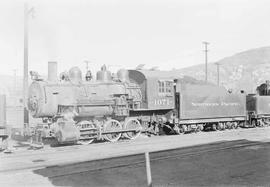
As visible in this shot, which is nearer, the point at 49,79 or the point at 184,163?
the point at 184,163

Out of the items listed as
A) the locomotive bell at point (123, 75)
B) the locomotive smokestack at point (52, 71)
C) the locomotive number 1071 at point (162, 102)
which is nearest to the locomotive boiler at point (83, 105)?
the locomotive smokestack at point (52, 71)

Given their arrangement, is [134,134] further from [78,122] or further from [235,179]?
[235,179]

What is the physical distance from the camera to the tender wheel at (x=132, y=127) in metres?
17.0

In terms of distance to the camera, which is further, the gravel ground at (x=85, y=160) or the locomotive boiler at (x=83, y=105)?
the locomotive boiler at (x=83, y=105)

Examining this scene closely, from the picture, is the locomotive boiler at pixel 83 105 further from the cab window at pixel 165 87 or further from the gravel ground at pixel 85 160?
the cab window at pixel 165 87

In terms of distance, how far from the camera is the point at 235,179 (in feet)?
27.9

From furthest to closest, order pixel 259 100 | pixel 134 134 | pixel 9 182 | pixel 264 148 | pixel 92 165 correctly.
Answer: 1. pixel 259 100
2. pixel 134 134
3. pixel 264 148
4. pixel 92 165
5. pixel 9 182

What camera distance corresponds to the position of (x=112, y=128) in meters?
16.4

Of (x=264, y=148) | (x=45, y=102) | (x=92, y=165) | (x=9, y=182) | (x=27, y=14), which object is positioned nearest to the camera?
(x=9, y=182)

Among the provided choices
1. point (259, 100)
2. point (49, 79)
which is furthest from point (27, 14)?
point (259, 100)

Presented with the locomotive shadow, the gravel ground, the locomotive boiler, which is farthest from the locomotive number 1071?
the locomotive shadow

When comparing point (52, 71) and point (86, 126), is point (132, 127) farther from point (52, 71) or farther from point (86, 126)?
point (52, 71)

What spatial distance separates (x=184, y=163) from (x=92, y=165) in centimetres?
254

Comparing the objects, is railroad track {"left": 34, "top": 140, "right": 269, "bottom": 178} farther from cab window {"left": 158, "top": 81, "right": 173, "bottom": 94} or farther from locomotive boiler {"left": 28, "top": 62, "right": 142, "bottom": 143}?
cab window {"left": 158, "top": 81, "right": 173, "bottom": 94}
